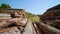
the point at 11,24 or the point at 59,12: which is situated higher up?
the point at 59,12

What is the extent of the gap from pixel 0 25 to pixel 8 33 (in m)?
0.96

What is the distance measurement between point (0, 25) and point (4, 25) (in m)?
0.21

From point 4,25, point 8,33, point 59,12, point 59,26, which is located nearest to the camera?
point 8,33

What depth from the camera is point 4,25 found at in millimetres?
3150

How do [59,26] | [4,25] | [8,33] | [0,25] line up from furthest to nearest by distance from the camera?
[59,26], [4,25], [0,25], [8,33]

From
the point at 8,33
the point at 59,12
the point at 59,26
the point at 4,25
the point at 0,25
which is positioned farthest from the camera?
the point at 59,12

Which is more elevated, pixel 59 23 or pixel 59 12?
pixel 59 12

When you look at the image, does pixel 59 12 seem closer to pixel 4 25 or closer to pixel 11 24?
pixel 11 24

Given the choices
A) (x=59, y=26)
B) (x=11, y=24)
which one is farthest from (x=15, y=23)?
(x=59, y=26)

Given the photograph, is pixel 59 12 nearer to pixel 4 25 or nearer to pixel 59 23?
pixel 59 23

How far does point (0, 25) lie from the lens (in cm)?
295

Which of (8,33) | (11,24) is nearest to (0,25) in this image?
(11,24)

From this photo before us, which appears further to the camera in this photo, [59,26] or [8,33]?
[59,26]

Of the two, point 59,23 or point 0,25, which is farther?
point 59,23
